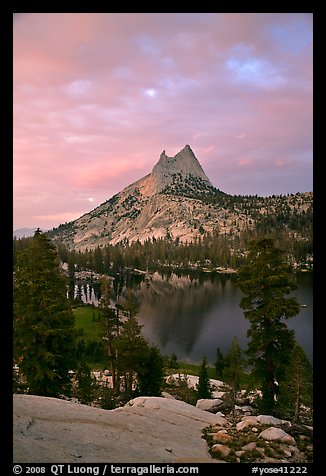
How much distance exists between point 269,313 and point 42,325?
545 inches

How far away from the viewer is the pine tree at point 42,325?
18922 millimetres

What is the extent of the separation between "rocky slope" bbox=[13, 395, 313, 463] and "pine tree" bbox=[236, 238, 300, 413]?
384cm

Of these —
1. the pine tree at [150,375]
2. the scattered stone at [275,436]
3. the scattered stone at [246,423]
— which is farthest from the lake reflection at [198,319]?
the scattered stone at [275,436]

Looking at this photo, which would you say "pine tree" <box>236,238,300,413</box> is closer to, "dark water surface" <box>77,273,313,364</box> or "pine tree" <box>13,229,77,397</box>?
"pine tree" <box>13,229,77,397</box>

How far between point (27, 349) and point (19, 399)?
310 inches

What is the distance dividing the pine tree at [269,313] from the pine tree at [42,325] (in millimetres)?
12021

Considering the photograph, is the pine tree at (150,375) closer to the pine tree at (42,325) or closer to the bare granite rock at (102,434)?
the pine tree at (42,325)

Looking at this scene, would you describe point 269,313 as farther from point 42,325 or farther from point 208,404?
point 42,325

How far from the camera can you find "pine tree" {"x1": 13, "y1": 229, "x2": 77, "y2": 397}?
1892cm
